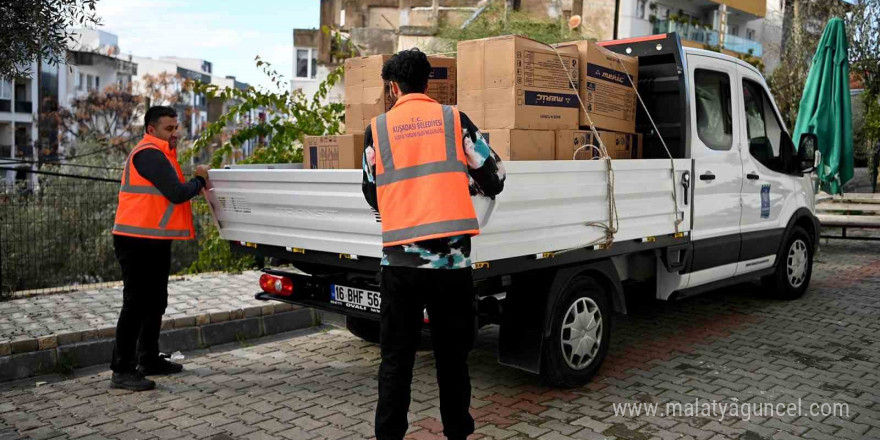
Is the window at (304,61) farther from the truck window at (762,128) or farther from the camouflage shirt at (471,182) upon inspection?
the camouflage shirt at (471,182)

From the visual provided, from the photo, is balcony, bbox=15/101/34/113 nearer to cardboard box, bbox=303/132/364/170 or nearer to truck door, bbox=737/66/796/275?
cardboard box, bbox=303/132/364/170

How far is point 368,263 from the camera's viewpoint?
14.7 feet

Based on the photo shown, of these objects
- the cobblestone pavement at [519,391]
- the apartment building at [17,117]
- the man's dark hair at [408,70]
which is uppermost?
the apartment building at [17,117]

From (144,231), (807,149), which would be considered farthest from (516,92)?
→ (807,149)

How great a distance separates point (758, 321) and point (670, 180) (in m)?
2.18

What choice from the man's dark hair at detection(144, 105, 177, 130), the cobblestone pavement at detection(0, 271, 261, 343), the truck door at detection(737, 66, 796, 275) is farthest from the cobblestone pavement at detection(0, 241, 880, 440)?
the man's dark hair at detection(144, 105, 177, 130)

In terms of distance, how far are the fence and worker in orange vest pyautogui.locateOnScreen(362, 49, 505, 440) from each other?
531cm

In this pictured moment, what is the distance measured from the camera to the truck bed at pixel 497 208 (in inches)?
169

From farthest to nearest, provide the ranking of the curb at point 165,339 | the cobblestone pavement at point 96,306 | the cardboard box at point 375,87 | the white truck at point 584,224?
the cobblestone pavement at point 96,306
the curb at point 165,339
the cardboard box at point 375,87
the white truck at point 584,224

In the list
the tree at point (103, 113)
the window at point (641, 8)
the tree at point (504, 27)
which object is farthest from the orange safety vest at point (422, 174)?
the tree at point (103, 113)

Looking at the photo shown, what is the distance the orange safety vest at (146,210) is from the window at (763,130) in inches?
188

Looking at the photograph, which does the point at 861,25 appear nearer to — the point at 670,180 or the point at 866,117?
the point at 866,117

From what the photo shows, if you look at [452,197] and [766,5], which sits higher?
[766,5]

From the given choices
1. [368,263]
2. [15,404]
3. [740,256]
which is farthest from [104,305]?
[740,256]
